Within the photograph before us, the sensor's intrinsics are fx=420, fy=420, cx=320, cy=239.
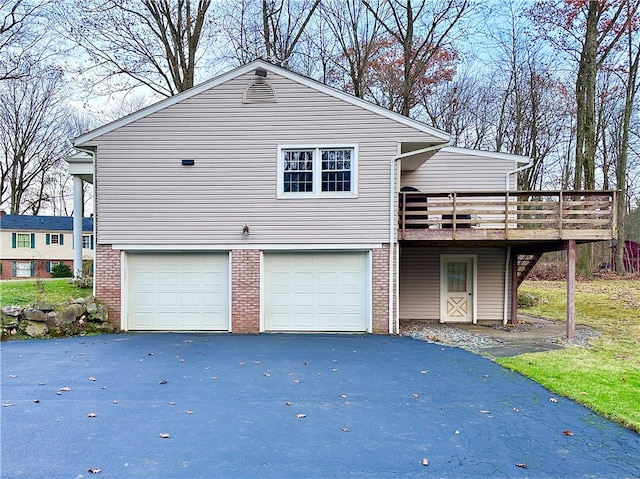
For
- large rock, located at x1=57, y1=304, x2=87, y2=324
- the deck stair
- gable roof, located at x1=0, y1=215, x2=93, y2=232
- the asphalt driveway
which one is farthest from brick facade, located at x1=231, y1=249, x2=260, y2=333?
gable roof, located at x1=0, y1=215, x2=93, y2=232

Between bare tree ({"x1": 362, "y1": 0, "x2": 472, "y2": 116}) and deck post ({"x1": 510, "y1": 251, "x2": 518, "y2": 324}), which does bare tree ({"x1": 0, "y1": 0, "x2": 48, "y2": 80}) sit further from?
deck post ({"x1": 510, "y1": 251, "x2": 518, "y2": 324})

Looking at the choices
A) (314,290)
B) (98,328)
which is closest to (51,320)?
(98,328)

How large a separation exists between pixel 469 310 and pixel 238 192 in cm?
780

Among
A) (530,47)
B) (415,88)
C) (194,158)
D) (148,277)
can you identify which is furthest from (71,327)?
(530,47)

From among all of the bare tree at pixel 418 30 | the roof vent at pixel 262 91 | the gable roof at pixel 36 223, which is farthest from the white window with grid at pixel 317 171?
the gable roof at pixel 36 223

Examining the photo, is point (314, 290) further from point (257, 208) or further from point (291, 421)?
point (291, 421)

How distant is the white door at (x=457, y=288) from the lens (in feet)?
42.4

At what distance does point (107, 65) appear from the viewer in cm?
1806

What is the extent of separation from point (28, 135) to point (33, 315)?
2696 cm

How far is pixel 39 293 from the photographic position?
11633mm

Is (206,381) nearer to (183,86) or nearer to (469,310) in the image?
(469,310)

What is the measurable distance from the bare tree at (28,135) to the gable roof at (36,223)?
1883 millimetres

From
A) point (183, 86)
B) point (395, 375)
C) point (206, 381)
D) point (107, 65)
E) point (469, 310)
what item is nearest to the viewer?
point (206, 381)

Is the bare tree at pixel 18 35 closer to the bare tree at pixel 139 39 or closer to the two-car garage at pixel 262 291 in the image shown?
the bare tree at pixel 139 39
